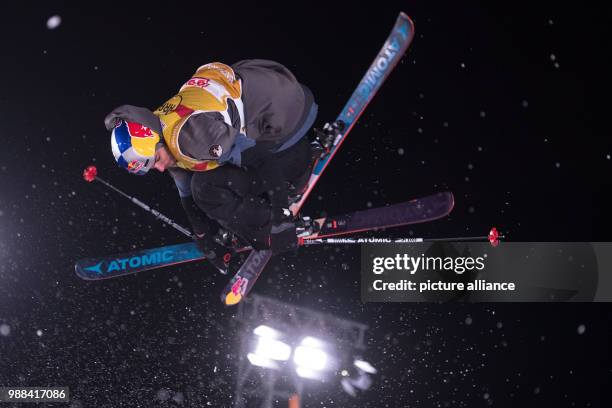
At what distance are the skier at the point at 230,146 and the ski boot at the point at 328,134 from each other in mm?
290

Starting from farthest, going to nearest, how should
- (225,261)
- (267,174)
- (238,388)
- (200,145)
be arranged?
(238,388) → (225,261) → (267,174) → (200,145)

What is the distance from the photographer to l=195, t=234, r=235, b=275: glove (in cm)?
379

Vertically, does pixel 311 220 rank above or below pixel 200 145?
above

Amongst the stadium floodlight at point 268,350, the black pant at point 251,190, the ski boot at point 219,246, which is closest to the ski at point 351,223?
the ski boot at point 219,246

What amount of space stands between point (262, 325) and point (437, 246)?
1550 mm

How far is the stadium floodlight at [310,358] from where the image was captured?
5.02 meters

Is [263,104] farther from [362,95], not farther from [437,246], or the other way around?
[437,246]

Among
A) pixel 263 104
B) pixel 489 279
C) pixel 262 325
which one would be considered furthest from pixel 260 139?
pixel 489 279

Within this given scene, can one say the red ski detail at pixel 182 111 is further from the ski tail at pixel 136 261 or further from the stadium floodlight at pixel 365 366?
the stadium floodlight at pixel 365 366

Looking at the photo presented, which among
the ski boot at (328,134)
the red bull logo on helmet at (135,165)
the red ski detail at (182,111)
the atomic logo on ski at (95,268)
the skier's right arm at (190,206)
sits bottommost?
the red bull logo on helmet at (135,165)

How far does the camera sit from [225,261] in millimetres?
3861

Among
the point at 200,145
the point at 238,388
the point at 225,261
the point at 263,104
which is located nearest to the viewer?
the point at 200,145

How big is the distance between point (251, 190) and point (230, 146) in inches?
23.0

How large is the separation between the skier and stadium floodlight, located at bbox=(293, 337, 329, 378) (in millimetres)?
1532
